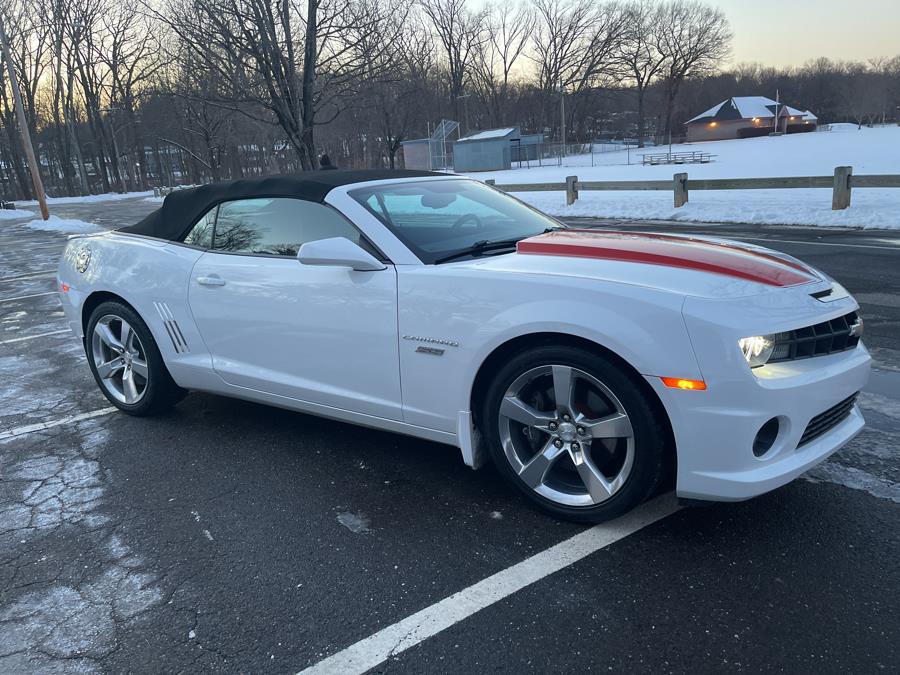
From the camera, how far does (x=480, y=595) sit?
2.38 meters

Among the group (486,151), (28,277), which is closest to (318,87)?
(28,277)

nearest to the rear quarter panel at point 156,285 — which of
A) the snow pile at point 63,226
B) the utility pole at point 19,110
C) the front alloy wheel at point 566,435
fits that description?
the front alloy wheel at point 566,435

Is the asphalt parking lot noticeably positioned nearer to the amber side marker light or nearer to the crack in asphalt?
the crack in asphalt

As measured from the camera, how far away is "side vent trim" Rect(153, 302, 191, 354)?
12.9 ft

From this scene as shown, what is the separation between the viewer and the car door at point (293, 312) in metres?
3.09

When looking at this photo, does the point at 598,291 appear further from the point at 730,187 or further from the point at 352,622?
the point at 730,187

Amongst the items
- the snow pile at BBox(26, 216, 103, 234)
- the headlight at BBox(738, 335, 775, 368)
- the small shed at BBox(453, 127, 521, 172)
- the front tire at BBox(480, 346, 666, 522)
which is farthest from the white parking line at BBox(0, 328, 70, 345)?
the small shed at BBox(453, 127, 521, 172)

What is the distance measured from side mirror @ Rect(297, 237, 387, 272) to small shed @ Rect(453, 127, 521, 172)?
52.1m

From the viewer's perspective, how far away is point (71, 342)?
6.59 m

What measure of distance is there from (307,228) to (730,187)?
13512 mm

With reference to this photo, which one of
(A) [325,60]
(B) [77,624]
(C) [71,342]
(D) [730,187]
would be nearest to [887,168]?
(D) [730,187]

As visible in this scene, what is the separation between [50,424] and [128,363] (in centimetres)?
70

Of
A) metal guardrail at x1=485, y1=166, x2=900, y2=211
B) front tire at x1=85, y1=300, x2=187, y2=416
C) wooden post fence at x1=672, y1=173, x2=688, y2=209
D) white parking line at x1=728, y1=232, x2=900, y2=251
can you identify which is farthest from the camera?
wooden post fence at x1=672, y1=173, x2=688, y2=209

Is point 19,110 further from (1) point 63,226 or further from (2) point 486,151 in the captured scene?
(2) point 486,151
